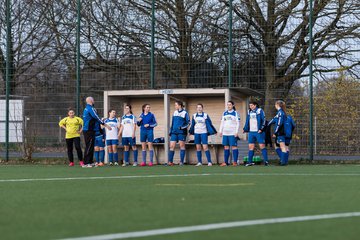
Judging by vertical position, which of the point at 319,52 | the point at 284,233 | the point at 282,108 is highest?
the point at 319,52

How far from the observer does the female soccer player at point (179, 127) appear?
22438 millimetres

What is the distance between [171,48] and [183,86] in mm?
1258

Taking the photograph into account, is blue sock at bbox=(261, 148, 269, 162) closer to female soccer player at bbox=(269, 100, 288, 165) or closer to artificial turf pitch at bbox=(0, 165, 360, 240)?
female soccer player at bbox=(269, 100, 288, 165)

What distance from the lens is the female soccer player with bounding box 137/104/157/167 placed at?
22641 millimetres

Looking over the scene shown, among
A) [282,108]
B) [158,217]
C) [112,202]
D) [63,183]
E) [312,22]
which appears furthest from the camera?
[312,22]

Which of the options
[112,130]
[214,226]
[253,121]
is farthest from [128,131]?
[214,226]

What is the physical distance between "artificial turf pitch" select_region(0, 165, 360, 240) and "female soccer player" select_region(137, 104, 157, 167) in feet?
31.5

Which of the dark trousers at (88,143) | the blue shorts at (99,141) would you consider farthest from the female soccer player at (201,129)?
the dark trousers at (88,143)

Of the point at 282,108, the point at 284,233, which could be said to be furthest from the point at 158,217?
A: the point at 282,108

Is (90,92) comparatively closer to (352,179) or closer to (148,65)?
(148,65)

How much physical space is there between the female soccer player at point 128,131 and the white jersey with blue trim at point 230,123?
2712 mm

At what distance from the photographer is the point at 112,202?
350 inches

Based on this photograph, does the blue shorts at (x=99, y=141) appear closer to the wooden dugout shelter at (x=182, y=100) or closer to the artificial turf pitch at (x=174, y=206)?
the wooden dugout shelter at (x=182, y=100)

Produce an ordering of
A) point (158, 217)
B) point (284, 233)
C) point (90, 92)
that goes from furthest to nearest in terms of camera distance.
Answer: point (90, 92), point (158, 217), point (284, 233)
